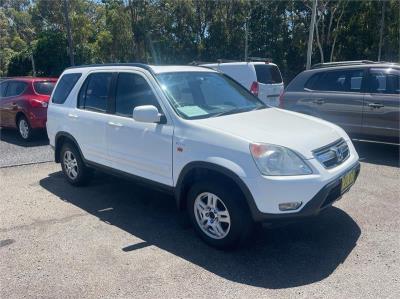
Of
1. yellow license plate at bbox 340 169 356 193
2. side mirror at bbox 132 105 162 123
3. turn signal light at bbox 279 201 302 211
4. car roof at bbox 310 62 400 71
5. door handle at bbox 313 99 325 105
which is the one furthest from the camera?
door handle at bbox 313 99 325 105

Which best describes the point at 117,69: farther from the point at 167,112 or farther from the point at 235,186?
the point at 235,186

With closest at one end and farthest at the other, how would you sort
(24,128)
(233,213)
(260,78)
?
1. (233,213)
2. (24,128)
3. (260,78)

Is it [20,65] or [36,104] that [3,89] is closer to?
[36,104]

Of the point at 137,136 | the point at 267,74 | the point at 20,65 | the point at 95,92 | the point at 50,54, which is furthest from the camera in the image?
the point at 20,65

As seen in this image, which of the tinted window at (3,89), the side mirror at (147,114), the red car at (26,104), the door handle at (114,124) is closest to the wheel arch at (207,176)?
the side mirror at (147,114)

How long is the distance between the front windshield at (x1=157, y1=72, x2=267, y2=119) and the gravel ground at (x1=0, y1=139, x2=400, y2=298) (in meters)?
1.38

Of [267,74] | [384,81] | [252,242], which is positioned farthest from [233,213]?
[267,74]

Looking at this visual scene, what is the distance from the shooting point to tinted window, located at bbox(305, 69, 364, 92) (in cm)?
753

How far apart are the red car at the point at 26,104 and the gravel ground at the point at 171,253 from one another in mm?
4158

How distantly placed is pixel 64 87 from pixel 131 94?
1.82 meters

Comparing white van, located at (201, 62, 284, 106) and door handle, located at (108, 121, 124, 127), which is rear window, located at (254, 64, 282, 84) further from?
door handle, located at (108, 121, 124, 127)

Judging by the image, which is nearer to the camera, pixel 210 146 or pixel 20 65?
pixel 210 146

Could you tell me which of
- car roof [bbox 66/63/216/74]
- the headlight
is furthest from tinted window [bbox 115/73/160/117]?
the headlight

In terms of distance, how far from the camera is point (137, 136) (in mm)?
4500
